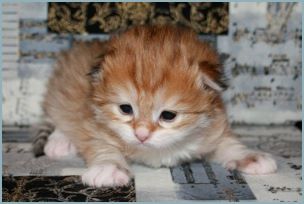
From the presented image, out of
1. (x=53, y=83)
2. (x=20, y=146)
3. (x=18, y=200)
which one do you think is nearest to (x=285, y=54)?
(x=53, y=83)

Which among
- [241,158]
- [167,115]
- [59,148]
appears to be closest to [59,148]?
[59,148]

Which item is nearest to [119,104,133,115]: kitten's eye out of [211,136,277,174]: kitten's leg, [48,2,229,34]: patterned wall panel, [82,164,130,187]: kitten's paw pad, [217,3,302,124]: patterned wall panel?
[82,164,130,187]: kitten's paw pad

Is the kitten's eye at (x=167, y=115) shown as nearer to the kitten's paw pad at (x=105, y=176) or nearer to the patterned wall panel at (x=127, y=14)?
the kitten's paw pad at (x=105, y=176)

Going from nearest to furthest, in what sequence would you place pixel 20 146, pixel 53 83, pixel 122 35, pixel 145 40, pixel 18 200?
pixel 18 200 → pixel 145 40 → pixel 122 35 → pixel 20 146 → pixel 53 83

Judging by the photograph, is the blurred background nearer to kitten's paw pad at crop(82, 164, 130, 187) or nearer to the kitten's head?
the kitten's head

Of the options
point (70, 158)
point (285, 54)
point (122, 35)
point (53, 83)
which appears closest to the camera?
point (122, 35)

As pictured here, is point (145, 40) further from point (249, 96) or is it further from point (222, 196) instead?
point (249, 96)

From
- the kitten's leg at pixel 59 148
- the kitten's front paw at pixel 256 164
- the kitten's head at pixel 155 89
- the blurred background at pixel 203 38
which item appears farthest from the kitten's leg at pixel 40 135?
the kitten's front paw at pixel 256 164
